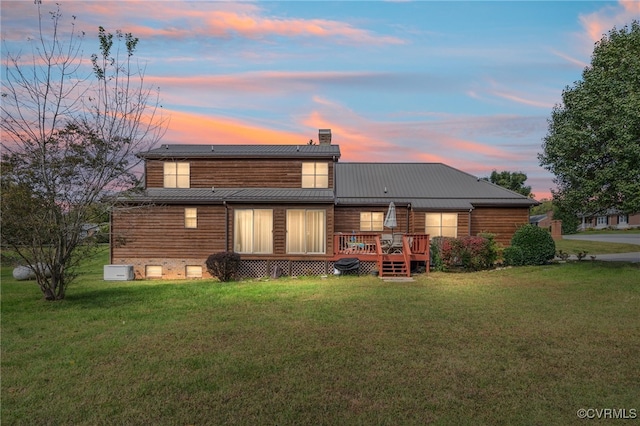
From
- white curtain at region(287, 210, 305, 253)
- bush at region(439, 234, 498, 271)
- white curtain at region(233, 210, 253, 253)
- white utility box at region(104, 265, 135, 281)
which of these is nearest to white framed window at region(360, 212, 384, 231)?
bush at region(439, 234, 498, 271)

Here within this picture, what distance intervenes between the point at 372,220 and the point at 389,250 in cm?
301

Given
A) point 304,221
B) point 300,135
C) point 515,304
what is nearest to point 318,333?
point 515,304

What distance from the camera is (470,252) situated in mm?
18172

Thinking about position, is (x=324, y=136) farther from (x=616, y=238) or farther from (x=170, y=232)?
(x=616, y=238)

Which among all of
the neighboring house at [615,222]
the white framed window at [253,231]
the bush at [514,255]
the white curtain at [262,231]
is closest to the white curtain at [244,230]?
the white framed window at [253,231]

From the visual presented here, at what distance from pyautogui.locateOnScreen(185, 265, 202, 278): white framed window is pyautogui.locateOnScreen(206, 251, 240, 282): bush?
2.30m

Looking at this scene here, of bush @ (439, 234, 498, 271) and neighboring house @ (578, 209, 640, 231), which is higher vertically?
neighboring house @ (578, 209, 640, 231)

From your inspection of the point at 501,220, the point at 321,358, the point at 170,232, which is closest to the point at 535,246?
the point at 501,220

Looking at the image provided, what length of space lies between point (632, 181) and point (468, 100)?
7773 mm

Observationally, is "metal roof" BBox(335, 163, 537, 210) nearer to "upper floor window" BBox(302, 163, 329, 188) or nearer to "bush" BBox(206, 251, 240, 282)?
"upper floor window" BBox(302, 163, 329, 188)

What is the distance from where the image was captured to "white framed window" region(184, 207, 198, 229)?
19.1 m

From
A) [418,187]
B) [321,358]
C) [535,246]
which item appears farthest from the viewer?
[418,187]

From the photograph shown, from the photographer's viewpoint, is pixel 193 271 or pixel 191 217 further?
pixel 193 271

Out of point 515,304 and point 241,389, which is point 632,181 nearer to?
point 515,304
